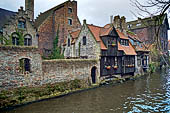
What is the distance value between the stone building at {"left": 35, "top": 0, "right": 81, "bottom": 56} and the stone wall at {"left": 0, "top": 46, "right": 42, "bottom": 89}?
11.4m

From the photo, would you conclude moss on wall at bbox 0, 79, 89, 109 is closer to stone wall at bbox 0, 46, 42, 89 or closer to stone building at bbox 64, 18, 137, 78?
stone wall at bbox 0, 46, 42, 89

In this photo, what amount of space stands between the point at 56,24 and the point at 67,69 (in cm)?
1306

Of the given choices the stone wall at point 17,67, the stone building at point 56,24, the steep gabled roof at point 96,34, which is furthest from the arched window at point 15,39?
the steep gabled roof at point 96,34

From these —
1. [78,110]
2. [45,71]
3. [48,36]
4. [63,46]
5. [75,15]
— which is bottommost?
[78,110]

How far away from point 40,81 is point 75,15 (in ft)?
58.5

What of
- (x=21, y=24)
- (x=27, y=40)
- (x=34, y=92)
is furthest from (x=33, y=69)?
(x=21, y=24)

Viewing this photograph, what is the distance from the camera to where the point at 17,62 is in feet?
36.2

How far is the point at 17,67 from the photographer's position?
435 inches

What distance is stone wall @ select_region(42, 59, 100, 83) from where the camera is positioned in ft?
42.2

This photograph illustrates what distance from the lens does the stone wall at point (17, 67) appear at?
34.1 feet

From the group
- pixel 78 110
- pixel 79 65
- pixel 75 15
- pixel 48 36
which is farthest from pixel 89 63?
pixel 75 15

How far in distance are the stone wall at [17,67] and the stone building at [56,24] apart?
11.4 meters

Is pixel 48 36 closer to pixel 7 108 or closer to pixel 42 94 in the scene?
pixel 42 94

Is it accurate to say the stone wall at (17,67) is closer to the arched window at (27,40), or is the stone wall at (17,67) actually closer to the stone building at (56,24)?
the arched window at (27,40)
